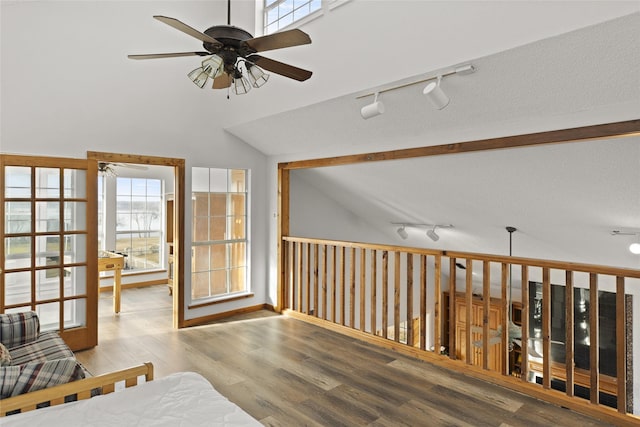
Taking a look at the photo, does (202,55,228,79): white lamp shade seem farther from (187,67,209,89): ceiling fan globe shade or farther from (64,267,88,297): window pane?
(64,267,88,297): window pane

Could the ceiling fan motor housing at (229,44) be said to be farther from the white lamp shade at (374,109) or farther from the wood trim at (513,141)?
the wood trim at (513,141)

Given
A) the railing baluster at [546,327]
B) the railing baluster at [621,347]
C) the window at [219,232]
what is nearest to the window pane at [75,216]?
the window at [219,232]

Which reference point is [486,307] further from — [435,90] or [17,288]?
[17,288]

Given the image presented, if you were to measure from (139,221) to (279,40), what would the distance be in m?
6.46

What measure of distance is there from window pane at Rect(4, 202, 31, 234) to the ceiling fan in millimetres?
2336

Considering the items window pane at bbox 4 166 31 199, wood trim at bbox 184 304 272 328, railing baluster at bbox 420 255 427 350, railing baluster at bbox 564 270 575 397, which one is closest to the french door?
window pane at bbox 4 166 31 199

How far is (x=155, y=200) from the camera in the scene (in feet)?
25.1

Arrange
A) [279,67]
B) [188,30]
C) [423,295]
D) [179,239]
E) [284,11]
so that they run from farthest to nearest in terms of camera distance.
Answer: [179,239]
[284,11]
[423,295]
[279,67]
[188,30]

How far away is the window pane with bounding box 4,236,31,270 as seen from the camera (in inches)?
140

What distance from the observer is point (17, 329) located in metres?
2.97

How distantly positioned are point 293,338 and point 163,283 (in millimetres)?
4283

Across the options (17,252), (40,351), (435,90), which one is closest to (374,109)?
(435,90)

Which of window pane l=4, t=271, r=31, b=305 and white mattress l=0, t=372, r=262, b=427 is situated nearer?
white mattress l=0, t=372, r=262, b=427

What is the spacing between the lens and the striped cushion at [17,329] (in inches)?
115
